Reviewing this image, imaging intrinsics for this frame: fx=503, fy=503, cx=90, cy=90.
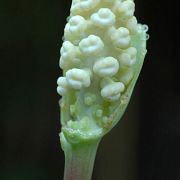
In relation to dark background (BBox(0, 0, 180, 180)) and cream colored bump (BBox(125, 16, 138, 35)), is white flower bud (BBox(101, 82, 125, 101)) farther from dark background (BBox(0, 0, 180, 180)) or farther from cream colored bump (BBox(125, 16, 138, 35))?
dark background (BBox(0, 0, 180, 180))

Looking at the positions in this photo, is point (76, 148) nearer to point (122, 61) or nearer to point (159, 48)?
point (122, 61)

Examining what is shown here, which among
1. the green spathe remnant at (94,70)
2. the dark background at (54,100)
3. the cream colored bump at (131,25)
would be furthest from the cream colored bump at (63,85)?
the dark background at (54,100)

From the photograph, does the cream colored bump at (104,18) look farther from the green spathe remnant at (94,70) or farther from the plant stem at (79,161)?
the plant stem at (79,161)

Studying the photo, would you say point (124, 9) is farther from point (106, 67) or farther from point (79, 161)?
point (79, 161)

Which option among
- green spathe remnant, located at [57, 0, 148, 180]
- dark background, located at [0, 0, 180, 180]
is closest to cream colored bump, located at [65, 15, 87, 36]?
green spathe remnant, located at [57, 0, 148, 180]

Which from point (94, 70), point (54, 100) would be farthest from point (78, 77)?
point (54, 100)

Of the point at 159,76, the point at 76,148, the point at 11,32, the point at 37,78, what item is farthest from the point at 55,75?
the point at 76,148
